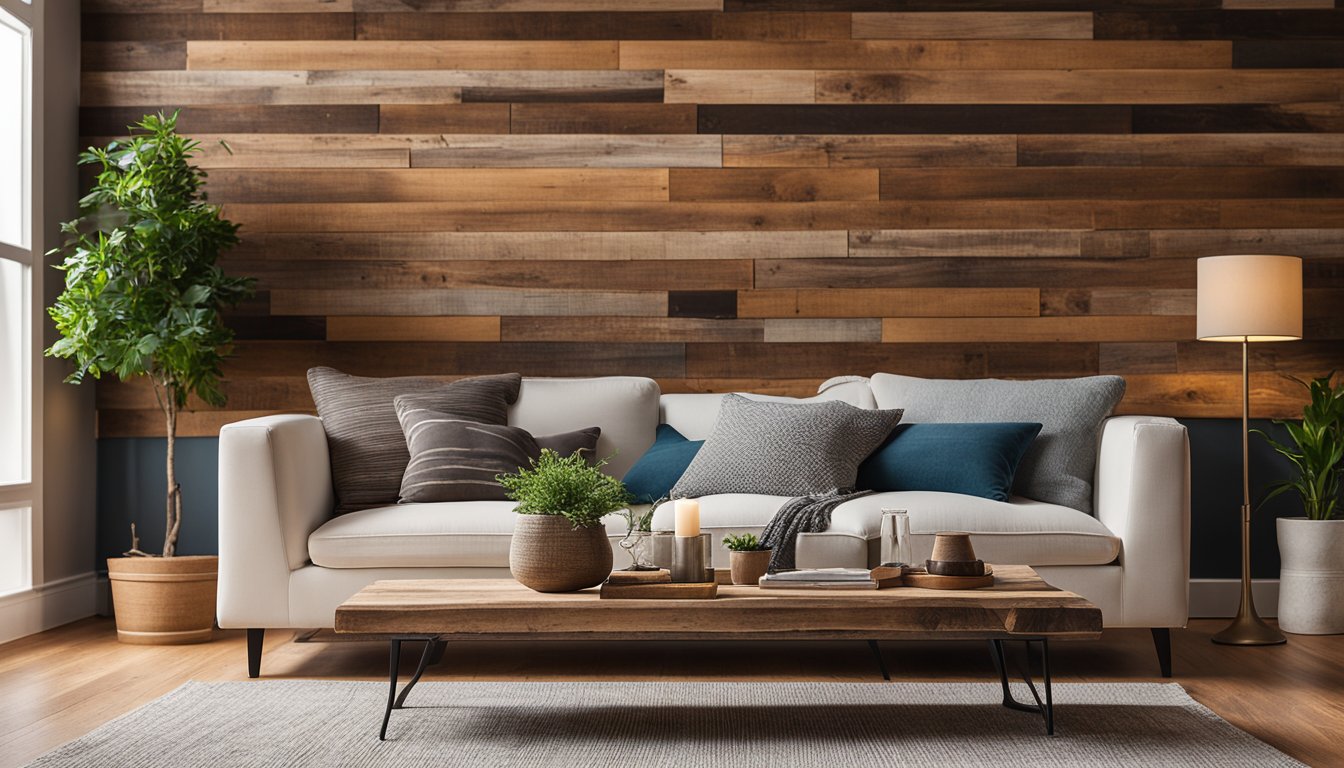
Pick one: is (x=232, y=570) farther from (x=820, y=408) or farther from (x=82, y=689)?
(x=820, y=408)

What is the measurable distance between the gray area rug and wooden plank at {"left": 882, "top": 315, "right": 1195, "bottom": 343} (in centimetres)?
A: 159

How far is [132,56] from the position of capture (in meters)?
4.48

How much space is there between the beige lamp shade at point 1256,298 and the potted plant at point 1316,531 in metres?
0.34

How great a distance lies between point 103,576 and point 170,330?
3.78 feet

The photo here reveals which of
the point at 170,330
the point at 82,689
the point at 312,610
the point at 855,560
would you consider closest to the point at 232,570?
the point at 312,610

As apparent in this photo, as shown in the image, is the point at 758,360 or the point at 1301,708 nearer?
the point at 1301,708

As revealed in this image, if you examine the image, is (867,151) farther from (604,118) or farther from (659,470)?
(659,470)

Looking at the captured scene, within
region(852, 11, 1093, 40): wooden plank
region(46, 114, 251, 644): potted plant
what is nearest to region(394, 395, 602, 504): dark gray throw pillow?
region(46, 114, 251, 644): potted plant

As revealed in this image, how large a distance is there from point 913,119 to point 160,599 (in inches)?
122

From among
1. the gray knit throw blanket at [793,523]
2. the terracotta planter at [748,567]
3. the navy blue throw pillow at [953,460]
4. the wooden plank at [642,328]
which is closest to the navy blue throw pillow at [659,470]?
the gray knit throw blanket at [793,523]

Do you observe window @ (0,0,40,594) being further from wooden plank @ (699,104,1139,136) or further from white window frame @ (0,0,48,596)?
wooden plank @ (699,104,1139,136)

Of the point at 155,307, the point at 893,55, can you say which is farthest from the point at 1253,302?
the point at 155,307

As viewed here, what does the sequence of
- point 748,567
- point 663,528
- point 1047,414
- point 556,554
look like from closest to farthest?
point 556,554 → point 748,567 → point 663,528 → point 1047,414

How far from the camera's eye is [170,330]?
3879 millimetres
